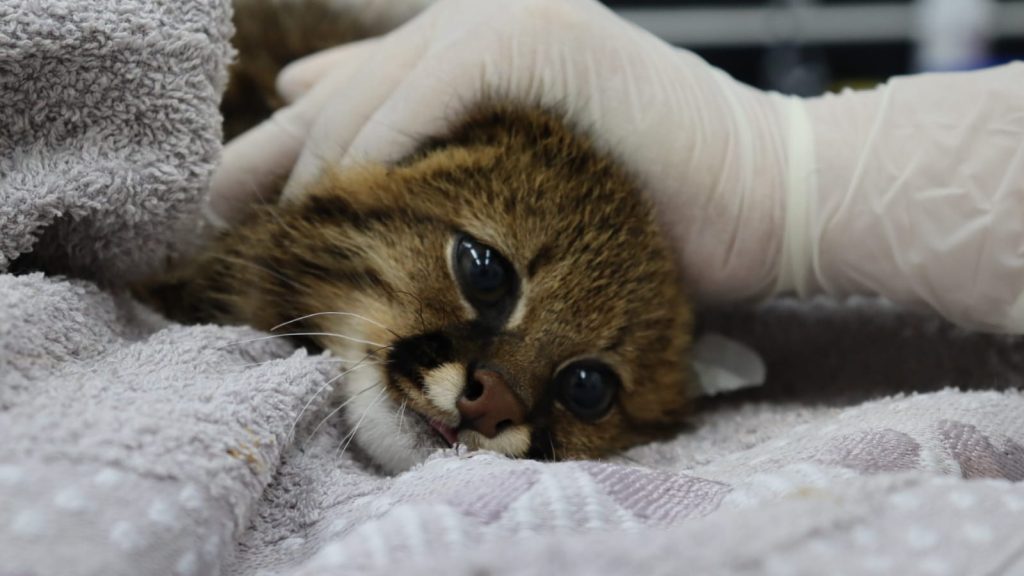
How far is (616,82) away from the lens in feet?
5.98

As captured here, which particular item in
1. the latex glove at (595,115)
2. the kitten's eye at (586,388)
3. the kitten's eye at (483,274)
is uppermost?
the latex glove at (595,115)

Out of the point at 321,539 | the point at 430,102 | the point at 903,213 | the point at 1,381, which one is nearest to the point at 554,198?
the point at 430,102

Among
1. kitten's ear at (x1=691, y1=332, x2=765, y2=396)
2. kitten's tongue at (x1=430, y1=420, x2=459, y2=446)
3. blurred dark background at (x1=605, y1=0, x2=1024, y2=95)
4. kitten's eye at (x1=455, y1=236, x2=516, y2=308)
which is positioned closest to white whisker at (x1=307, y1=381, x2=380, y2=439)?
kitten's tongue at (x1=430, y1=420, x2=459, y2=446)

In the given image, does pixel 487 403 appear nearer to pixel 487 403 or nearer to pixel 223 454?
pixel 487 403

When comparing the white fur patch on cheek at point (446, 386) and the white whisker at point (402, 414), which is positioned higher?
the white fur patch on cheek at point (446, 386)

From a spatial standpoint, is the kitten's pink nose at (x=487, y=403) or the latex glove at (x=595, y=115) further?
the latex glove at (x=595, y=115)

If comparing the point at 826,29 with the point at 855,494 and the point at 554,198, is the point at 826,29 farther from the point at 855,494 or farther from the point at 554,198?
the point at 855,494

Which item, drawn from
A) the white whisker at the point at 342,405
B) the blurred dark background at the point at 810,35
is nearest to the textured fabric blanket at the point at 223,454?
the white whisker at the point at 342,405

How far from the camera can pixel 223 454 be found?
34.8 inches

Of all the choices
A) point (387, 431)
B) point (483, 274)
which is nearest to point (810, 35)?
point (483, 274)

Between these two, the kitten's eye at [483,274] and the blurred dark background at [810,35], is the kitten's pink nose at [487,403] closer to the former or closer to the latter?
the kitten's eye at [483,274]

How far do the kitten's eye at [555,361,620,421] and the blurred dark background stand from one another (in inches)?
128

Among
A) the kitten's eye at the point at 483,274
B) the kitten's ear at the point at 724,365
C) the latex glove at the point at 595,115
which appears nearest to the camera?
the kitten's eye at the point at 483,274

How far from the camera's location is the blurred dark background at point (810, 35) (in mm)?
4680
